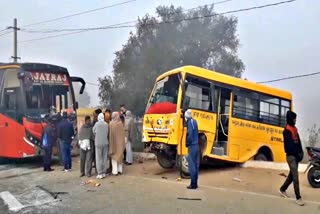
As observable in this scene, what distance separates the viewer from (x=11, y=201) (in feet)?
27.6

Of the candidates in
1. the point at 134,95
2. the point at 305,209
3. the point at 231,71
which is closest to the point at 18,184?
the point at 305,209

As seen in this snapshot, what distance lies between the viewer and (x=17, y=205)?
8.02 meters

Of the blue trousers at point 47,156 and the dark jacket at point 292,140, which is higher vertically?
the dark jacket at point 292,140

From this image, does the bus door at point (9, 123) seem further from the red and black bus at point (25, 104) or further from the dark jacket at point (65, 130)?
the dark jacket at point (65, 130)

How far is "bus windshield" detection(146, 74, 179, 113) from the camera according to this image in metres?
10.8

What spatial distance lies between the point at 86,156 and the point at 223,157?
148 inches

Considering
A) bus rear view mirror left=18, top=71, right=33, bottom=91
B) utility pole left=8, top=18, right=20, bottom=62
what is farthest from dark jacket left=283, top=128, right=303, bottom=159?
utility pole left=8, top=18, right=20, bottom=62

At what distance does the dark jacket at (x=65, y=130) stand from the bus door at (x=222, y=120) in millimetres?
4257

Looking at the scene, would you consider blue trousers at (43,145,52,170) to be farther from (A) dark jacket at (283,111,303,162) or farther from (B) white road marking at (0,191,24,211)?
(A) dark jacket at (283,111,303,162)

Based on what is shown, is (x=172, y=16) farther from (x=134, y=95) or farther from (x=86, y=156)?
(x=86, y=156)

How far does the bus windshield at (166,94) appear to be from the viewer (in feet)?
35.4

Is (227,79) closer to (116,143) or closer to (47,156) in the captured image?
(116,143)

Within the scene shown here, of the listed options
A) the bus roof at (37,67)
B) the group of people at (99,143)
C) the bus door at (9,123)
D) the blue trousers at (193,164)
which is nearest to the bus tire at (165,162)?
the group of people at (99,143)

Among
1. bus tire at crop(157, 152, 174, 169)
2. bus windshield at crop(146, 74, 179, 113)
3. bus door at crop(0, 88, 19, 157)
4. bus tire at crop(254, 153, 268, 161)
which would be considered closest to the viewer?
bus windshield at crop(146, 74, 179, 113)
